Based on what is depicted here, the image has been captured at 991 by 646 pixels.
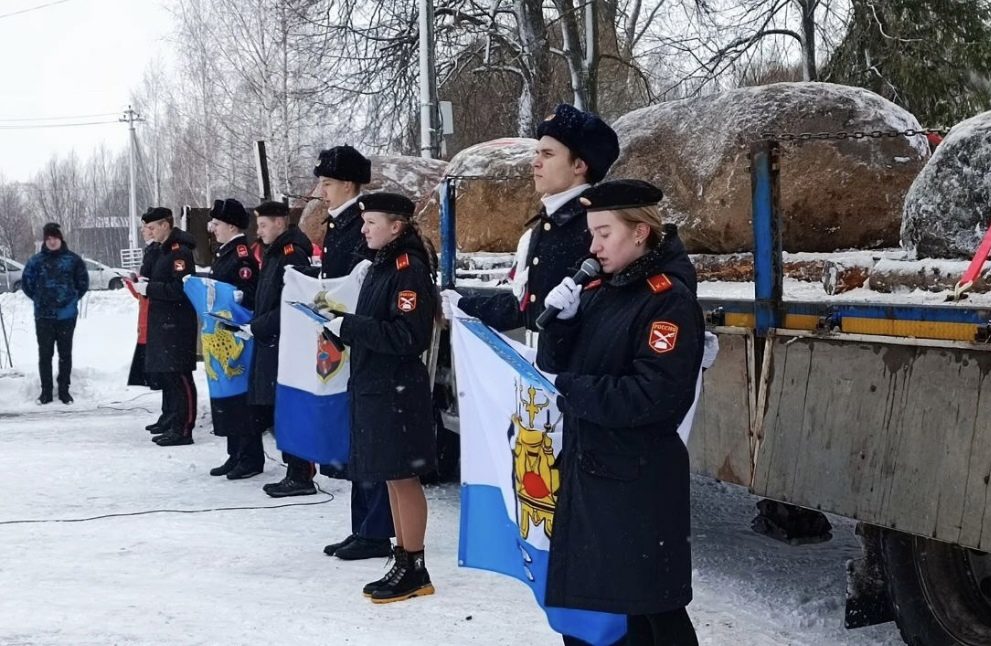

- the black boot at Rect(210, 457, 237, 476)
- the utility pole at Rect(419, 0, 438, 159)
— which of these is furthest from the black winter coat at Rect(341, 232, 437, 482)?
the utility pole at Rect(419, 0, 438, 159)

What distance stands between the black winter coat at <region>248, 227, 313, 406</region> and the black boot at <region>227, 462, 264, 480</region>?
740mm

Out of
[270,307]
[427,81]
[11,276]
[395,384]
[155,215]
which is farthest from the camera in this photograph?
[11,276]

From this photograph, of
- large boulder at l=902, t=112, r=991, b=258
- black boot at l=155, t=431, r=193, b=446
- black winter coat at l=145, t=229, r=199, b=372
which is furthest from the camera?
black boot at l=155, t=431, r=193, b=446

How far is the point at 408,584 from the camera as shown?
4449 millimetres

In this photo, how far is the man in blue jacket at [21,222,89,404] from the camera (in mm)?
10422

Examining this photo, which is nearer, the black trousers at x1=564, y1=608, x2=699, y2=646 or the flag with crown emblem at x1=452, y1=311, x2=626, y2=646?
the black trousers at x1=564, y1=608, x2=699, y2=646

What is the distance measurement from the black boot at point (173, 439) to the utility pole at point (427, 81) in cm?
772

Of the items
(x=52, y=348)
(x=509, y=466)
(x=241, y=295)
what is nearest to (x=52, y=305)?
(x=52, y=348)

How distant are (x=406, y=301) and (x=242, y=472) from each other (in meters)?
3.24

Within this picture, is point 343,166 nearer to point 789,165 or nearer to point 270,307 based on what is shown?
point 270,307

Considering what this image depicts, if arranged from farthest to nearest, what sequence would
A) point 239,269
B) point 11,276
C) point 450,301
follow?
point 11,276
point 239,269
point 450,301

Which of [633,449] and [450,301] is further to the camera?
[450,301]

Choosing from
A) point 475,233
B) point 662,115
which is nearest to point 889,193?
point 662,115

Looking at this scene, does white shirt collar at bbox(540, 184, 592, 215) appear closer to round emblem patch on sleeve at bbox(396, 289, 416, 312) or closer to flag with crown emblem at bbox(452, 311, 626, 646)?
flag with crown emblem at bbox(452, 311, 626, 646)
